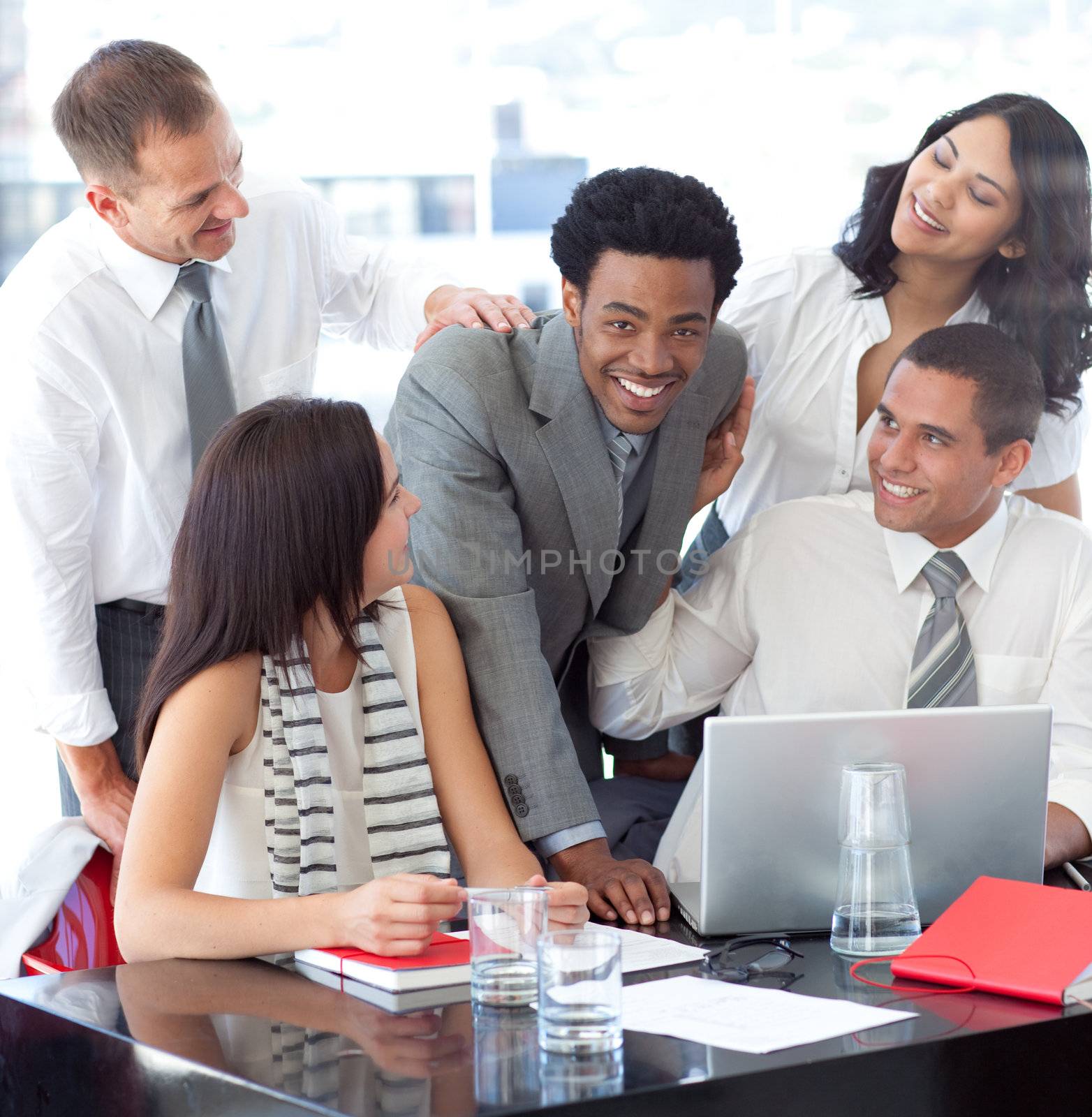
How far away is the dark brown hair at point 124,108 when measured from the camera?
1801 mm

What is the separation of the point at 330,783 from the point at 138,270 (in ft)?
2.62

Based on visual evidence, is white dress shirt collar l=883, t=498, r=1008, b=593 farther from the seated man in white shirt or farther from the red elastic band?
the red elastic band

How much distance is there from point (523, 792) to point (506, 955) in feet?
1.86

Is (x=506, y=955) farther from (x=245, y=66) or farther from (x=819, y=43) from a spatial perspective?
(x=819, y=43)

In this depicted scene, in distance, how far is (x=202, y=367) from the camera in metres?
1.97

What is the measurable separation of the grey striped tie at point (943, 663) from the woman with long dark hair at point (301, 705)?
65 centimetres

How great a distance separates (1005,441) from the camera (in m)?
2.05

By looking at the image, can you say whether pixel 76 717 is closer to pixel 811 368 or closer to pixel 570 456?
pixel 570 456

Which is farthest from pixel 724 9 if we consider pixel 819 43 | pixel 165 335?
pixel 165 335

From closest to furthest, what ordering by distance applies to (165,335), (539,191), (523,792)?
(523,792) < (165,335) < (539,191)

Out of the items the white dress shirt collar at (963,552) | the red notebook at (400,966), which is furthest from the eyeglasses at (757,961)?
the white dress shirt collar at (963,552)

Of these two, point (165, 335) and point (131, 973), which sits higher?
point (165, 335)

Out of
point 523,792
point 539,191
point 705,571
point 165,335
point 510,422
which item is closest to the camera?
point 523,792

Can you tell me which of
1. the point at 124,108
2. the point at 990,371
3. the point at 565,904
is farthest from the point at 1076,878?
the point at 124,108
